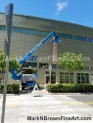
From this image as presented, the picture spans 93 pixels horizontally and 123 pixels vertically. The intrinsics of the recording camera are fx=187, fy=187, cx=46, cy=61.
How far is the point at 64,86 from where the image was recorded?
2311cm

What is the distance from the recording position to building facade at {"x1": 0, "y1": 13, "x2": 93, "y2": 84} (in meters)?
35.7

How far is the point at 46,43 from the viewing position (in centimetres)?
3738

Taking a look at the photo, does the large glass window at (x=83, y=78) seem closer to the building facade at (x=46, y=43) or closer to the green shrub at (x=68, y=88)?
the building facade at (x=46, y=43)

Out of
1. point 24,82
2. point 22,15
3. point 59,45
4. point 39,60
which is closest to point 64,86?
point 24,82

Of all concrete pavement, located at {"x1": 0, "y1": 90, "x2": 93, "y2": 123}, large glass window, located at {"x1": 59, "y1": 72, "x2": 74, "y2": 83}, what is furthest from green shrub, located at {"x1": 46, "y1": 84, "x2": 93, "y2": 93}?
large glass window, located at {"x1": 59, "y1": 72, "x2": 74, "y2": 83}

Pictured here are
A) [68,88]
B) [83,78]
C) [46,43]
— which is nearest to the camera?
[68,88]

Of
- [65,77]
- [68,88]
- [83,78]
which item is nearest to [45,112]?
[68,88]

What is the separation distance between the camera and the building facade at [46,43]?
1406 inches

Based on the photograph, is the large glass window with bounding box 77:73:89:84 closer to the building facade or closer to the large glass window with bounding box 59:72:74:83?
the building facade

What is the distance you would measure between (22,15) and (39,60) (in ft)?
30.8

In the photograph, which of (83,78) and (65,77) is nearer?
(65,77)

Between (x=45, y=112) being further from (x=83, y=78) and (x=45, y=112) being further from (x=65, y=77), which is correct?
(x=83, y=78)

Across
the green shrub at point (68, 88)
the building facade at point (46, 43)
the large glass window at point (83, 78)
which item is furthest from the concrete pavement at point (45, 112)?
the large glass window at point (83, 78)

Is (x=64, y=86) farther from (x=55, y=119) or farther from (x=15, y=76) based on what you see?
(x=55, y=119)
